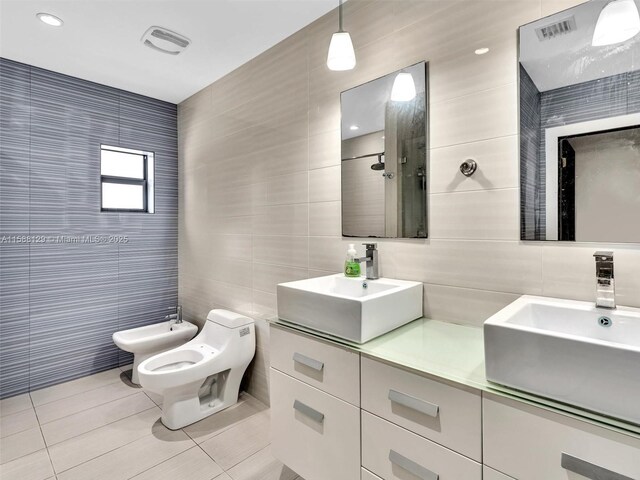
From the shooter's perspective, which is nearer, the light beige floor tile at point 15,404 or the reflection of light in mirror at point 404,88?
the reflection of light in mirror at point 404,88

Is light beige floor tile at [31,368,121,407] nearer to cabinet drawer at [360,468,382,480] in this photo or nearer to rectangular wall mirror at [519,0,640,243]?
cabinet drawer at [360,468,382,480]

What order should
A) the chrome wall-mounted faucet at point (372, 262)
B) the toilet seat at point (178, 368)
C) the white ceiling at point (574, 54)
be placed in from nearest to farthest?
the white ceiling at point (574, 54) → the chrome wall-mounted faucet at point (372, 262) → the toilet seat at point (178, 368)

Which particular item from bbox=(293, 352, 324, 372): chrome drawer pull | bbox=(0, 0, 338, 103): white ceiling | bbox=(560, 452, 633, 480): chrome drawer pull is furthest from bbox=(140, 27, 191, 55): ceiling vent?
bbox=(560, 452, 633, 480): chrome drawer pull

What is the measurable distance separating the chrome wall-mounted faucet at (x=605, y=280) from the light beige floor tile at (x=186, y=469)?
6.15 feet

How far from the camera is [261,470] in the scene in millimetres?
→ 1771

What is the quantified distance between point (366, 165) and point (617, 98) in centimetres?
99

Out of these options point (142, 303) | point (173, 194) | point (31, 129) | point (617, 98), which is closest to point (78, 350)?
point (142, 303)

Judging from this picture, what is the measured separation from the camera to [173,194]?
3303 millimetres

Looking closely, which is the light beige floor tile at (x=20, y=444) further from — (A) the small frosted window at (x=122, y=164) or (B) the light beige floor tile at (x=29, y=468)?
(A) the small frosted window at (x=122, y=164)

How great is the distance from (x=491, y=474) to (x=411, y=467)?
0.24 metres

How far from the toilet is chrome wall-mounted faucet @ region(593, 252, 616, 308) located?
1.96 metres

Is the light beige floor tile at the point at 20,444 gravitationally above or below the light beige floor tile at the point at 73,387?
below

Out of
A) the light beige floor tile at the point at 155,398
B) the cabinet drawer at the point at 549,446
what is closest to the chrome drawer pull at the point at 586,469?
the cabinet drawer at the point at 549,446

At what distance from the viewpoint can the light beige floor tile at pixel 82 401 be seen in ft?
7.48
